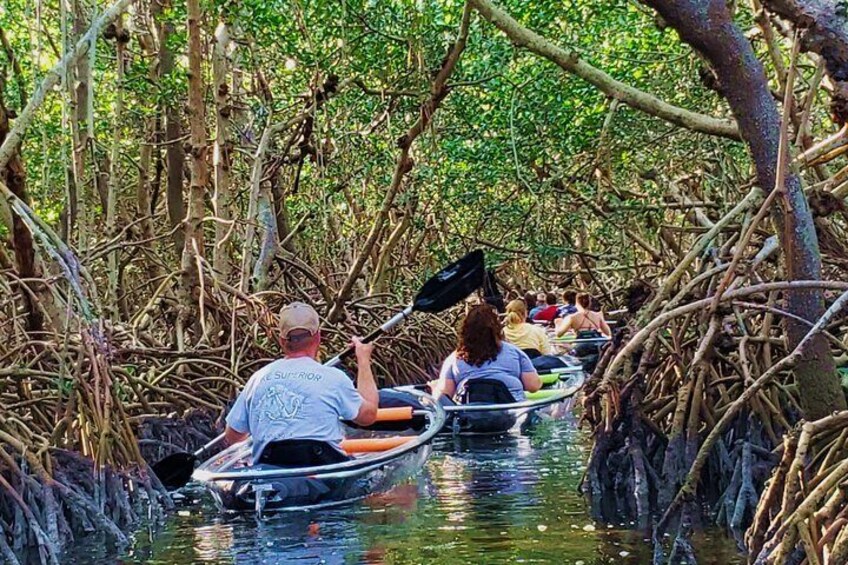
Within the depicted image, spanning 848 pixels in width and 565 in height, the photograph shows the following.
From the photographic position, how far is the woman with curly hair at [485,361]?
9.41 m

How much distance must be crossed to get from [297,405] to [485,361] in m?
3.70

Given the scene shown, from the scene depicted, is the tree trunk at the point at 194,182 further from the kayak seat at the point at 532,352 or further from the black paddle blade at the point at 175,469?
the kayak seat at the point at 532,352

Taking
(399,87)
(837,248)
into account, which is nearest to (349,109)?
(399,87)

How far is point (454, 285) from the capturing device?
8141 mm

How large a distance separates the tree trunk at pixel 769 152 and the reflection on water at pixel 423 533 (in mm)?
931

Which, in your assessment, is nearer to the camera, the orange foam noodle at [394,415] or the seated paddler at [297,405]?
the seated paddler at [297,405]

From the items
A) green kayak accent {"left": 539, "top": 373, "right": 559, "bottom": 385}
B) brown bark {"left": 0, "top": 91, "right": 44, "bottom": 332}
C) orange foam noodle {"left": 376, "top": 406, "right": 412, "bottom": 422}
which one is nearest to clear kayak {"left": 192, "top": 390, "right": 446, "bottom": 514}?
orange foam noodle {"left": 376, "top": 406, "right": 412, "bottom": 422}

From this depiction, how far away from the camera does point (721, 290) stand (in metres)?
4.54

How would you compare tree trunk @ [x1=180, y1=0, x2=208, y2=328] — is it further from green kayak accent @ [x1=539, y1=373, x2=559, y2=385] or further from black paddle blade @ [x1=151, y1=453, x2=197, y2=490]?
green kayak accent @ [x1=539, y1=373, x2=559, y2=385]

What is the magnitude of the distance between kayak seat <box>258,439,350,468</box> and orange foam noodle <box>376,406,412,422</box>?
5.17 ft

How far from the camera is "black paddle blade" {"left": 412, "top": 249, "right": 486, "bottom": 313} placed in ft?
26.6

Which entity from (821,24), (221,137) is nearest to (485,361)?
(221,137)

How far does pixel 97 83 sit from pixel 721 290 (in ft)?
30.5

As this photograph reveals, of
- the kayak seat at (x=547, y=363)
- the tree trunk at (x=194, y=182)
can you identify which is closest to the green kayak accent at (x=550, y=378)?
the kayak seat at (x=547, y=363)
